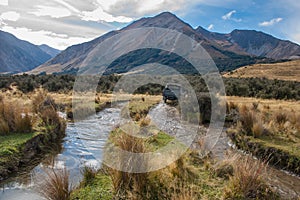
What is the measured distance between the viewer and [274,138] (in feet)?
32.4

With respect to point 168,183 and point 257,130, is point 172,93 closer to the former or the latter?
point 257,130

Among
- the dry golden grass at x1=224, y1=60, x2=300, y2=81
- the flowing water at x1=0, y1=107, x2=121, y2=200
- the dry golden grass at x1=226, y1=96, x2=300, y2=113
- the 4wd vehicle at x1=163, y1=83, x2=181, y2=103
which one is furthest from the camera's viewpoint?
the dry golden grass at x1=224, y1=60, x2=300, y2=81

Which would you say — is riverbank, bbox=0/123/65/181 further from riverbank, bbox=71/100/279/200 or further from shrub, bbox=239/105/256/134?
shrub, bbox=239/105/256/134

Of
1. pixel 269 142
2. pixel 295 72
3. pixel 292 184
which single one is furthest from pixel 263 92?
pixel 295 72

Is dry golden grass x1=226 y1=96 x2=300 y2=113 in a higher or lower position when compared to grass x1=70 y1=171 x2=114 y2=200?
lower

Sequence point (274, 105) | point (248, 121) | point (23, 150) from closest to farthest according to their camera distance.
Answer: point (23, 150) < point (248, 121) < point (274, 105)

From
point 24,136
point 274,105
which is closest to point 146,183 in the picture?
point 24,136

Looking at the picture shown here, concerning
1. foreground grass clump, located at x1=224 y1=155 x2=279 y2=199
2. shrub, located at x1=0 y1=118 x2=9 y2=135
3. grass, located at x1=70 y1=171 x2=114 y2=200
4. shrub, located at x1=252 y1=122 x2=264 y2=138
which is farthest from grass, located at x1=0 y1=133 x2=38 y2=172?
shrub, located at x1=252 y1=122 x2=264 y2=138

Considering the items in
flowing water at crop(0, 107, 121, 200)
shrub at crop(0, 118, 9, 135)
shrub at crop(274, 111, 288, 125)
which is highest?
shrub at crop(0, 118, 9, 135)

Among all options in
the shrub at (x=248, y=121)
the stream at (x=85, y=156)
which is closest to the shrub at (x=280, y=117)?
the shrub at (x=248, y=121)

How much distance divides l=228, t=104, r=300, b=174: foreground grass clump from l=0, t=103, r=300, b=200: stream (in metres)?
0.59

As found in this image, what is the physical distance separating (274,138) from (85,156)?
7.30 meters

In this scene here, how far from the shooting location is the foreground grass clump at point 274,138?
801 cm

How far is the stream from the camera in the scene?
6054 mm
